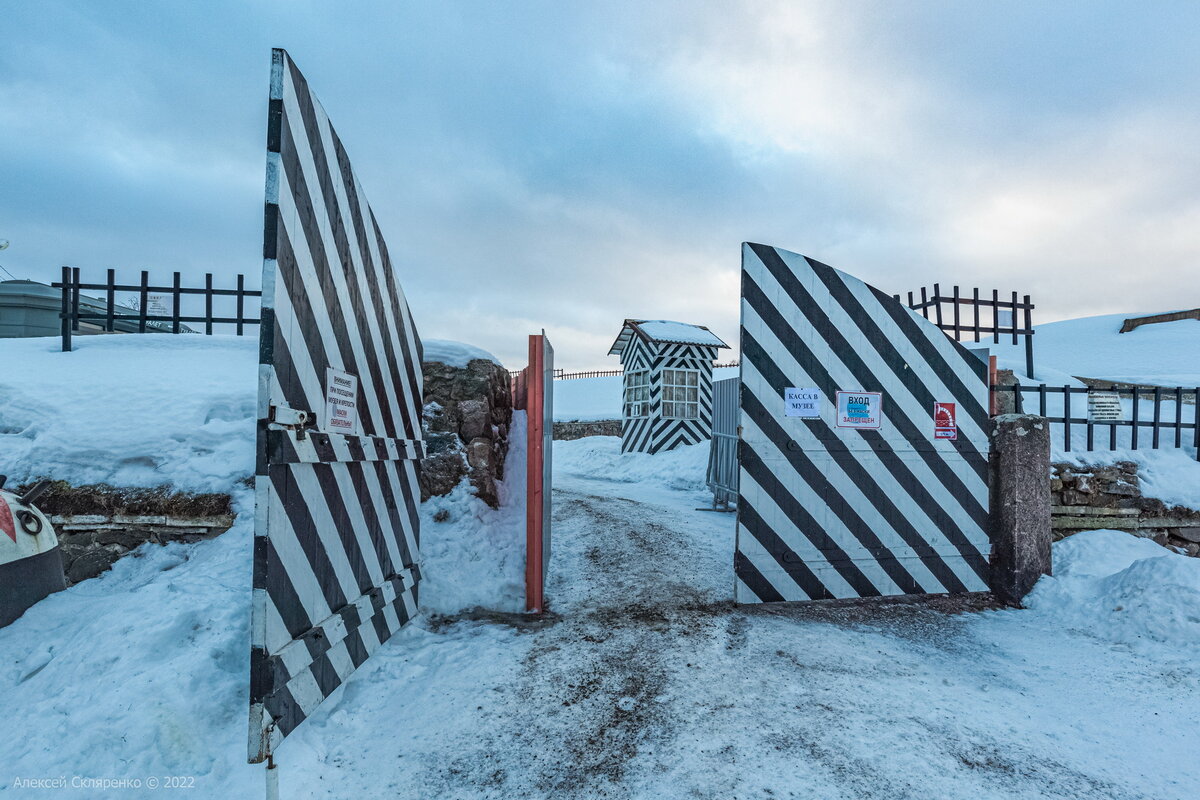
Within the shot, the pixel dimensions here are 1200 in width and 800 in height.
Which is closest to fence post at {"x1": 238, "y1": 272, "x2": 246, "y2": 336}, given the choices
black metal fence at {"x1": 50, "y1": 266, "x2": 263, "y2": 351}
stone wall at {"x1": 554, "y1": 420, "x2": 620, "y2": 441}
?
black metal fence at {"x1": 50, "y1": 266, "x2": 263, "y2": 351}

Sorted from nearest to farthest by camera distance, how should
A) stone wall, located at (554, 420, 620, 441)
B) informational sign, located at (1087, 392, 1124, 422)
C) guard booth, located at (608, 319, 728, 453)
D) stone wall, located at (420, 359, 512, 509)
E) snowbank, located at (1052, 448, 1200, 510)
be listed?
1. stone wall, located at (420, 359, 512, 509)
2. snowbank, located at (1052, 448, 1200, 510)
3. informational sign, located at (1087, 392, 1124, 422)
4. guard booth, located at (608, 319, 728, 453)
5. stone wall, located at (554, 420, 620, 441)

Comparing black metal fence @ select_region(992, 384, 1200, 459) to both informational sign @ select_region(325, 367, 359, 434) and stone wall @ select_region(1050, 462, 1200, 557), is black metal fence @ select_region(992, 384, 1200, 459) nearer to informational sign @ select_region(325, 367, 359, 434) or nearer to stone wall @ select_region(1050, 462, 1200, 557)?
stone wall @ select_region(1050, 462, 1200, 557)

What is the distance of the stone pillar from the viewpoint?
15.1ft

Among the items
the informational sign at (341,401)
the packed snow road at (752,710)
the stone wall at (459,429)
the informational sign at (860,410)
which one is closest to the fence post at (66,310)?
the stone wall at (459,429)

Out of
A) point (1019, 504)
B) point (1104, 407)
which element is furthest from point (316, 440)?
point (1104, 407)

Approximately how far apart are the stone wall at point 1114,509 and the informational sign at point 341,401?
633cm

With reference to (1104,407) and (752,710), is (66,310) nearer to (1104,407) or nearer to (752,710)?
(752,710)

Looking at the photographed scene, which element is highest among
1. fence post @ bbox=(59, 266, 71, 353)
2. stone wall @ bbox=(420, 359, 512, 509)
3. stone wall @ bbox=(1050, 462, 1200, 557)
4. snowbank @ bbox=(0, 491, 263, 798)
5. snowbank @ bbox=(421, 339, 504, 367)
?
fence post @ bbox=(59, 266, 71, 353)

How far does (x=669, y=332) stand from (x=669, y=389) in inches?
72.1

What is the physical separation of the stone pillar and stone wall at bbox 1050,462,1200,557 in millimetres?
1179

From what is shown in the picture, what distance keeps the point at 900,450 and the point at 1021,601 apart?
152 centimetres

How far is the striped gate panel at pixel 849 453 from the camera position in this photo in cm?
430

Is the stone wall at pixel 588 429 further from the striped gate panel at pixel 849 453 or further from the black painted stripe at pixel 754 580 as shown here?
the black painted stripe at pixel 754 580

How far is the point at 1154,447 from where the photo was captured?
6.79 metres
